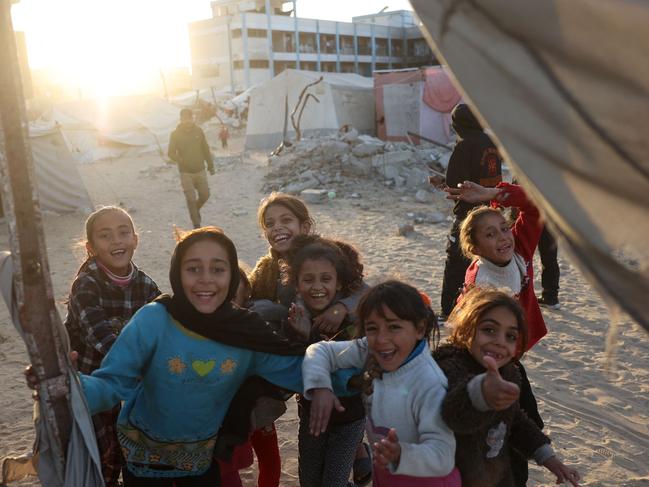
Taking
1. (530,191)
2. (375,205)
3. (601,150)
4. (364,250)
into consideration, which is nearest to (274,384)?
(530,191)

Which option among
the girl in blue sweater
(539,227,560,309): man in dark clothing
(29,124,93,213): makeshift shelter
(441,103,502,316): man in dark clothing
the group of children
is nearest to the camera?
the group of children

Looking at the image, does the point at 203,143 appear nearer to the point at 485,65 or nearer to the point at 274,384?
the point at 274,384

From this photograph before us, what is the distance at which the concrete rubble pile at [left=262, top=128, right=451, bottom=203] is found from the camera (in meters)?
13.3

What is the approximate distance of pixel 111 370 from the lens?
1.87 meters

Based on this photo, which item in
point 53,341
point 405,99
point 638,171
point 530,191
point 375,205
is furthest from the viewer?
point 405,99

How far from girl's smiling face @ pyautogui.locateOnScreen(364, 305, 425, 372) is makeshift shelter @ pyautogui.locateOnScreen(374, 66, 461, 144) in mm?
17930

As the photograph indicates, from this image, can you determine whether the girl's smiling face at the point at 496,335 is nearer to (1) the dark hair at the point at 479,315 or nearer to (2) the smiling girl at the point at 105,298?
(1) the dark hair at the point at 479,315

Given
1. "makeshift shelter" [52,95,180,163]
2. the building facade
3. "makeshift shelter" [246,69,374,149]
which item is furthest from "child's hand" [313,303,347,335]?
the building facade

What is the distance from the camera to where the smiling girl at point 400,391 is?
160cm

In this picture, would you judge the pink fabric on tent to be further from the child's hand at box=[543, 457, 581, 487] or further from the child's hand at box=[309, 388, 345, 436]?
the child's hand at box=[309, 388, 345, 436]

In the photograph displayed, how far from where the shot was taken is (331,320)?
2244 mm

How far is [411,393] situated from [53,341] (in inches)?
41.8

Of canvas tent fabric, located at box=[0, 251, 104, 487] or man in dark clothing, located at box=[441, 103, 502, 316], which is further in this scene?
man in dark clothing, located at box=[441, 103, 502, 316]

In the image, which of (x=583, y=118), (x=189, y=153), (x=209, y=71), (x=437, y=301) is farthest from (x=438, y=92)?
(x=209, y=71)
